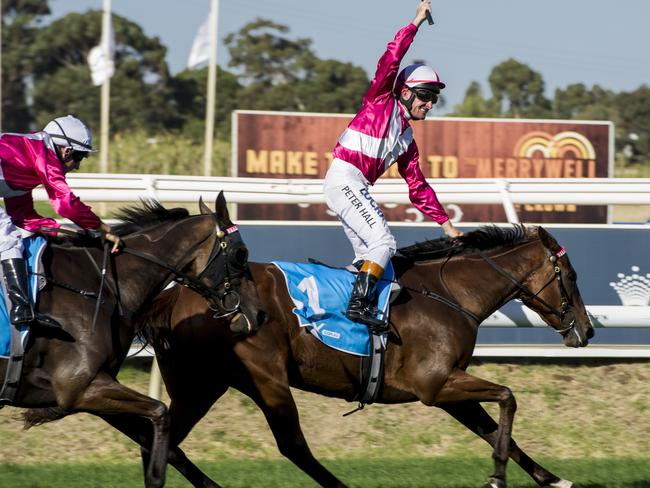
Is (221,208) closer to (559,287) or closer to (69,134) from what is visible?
(69,134)

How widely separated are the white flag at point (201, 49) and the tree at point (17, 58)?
24.3 m

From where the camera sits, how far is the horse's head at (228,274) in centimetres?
530

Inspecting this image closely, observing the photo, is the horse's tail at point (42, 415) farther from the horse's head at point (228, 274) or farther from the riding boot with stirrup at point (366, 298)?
the riding boot with stirrup at point (366, 298)

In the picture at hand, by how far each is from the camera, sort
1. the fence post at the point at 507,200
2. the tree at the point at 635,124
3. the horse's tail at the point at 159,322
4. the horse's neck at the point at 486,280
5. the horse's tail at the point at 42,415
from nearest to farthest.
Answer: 1. the horse's tail at the point at 42,415
2. the horse's tail at the point at 159,322
3. the horse's neck at the point at 486,280
4. the fence post at the point at 507,200
5. the tree at the point at 635,124

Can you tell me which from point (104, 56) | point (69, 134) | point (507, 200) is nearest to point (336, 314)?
point (69, 134)

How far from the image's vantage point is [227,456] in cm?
700

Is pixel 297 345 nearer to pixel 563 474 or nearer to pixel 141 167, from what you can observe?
pixel 563 474

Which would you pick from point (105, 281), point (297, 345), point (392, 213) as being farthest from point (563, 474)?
point (392, 213)

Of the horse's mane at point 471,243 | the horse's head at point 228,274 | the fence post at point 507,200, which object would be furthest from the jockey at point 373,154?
the fence post at point 507,200

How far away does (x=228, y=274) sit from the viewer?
5.31 meters

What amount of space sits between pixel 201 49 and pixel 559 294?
16.4 m

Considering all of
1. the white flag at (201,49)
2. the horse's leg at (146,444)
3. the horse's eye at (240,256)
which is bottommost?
the horse's leg at (146,444)

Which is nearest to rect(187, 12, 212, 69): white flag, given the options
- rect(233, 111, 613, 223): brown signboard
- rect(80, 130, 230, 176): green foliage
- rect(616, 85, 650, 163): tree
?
rect(80, 130, 230, 176): green foliage

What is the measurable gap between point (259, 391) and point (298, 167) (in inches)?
351
